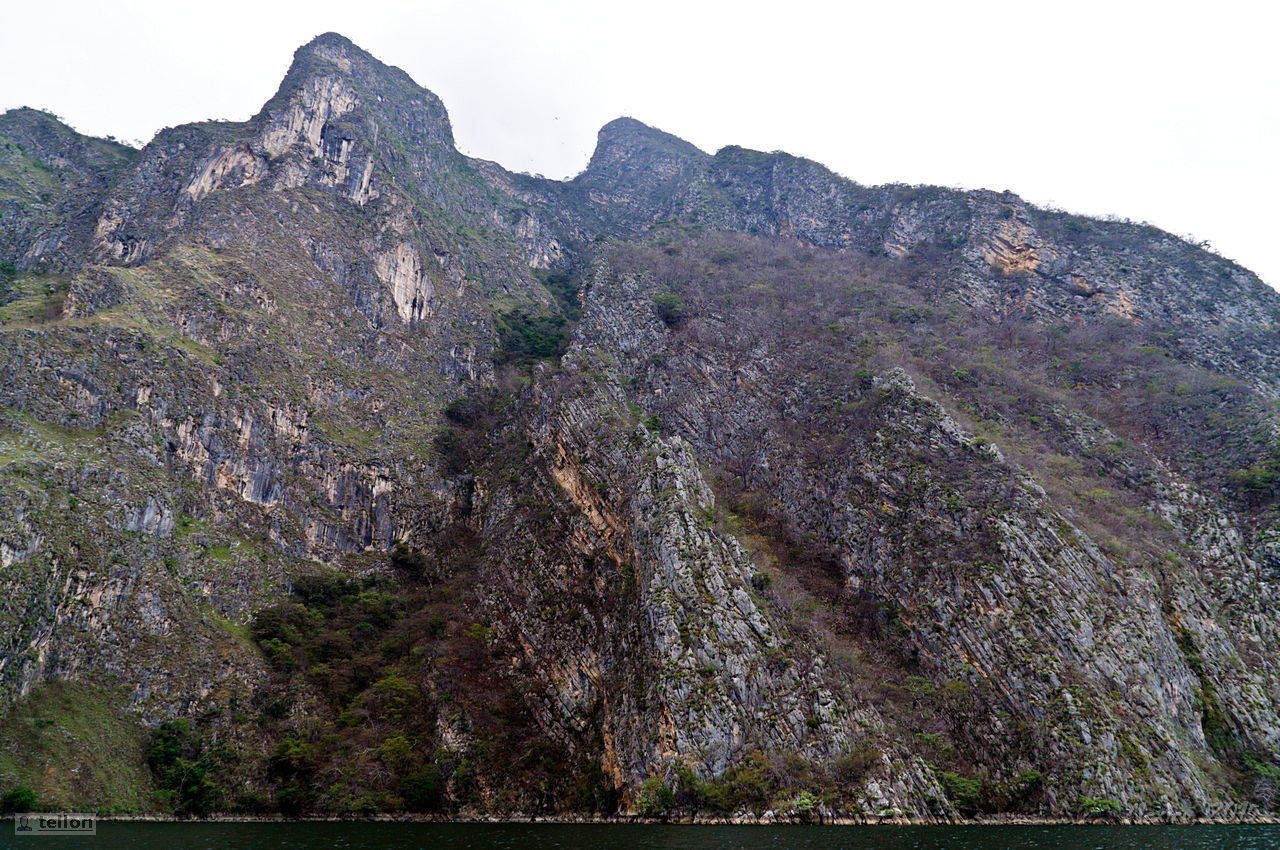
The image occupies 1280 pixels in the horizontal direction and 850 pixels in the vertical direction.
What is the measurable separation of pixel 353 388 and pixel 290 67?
67458 mm

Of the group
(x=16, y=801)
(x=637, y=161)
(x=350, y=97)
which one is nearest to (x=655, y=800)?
(x=16, y=801)

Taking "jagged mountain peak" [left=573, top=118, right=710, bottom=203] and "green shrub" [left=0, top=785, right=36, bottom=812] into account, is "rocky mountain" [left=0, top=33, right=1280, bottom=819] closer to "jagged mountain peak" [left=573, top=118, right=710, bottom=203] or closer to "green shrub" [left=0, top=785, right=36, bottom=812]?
"green shrub" [left=0, top=785, right=36, bottom=812]

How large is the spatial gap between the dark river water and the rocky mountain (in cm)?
450

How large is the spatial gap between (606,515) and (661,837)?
1268 inches

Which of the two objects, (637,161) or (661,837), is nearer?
(661,837)

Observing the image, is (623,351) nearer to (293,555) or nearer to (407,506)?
(407,506)

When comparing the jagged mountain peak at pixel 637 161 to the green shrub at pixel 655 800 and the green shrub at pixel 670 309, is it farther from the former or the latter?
the green shrub at pixel 655 800

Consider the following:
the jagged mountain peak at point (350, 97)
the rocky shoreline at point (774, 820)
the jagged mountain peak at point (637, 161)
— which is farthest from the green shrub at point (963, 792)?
the jagged mountain peak at point (637, 161)

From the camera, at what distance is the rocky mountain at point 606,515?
46219mm

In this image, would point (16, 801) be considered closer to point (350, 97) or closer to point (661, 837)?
point (661, 837)

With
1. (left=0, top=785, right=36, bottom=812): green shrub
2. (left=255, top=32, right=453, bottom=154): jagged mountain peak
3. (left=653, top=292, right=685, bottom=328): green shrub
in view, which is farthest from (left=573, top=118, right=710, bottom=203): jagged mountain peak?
(left=0, top=785, right=36, bottom=812): green shrub

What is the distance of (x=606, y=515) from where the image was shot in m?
63.8

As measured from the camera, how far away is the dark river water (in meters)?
30.7

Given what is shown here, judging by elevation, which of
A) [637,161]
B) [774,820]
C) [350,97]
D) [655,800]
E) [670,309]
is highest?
[637,161]
